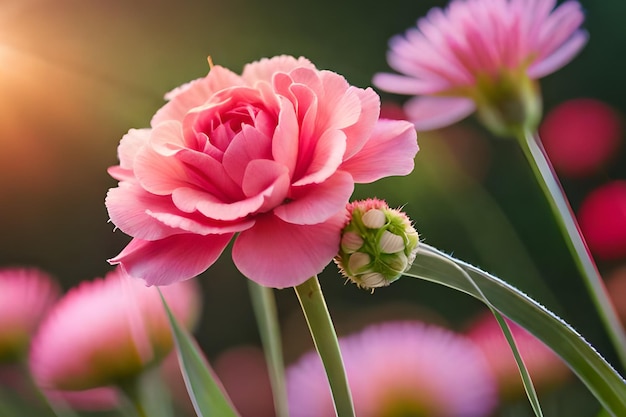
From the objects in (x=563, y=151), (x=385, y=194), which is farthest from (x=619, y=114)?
(x=385, y=194)

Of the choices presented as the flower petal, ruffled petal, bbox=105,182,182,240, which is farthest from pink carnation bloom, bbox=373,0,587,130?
ruffled petal, bbox=105,182,182,240

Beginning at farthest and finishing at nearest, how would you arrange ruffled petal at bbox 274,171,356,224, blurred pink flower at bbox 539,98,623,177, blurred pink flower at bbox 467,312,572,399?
blurred pink flower at bbox 539,98,623,177 → blurred pink flower at bbox 467,312,572,399 → ruffled petal at bbox 274,171,356,224

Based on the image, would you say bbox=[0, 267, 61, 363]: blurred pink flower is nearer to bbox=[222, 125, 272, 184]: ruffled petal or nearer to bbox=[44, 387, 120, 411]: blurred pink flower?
bbox=[44, 387, 120, 411]: blurred pink flower

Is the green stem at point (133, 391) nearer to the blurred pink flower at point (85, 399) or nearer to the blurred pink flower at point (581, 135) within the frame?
the blurred pink flower at point (85, 399)

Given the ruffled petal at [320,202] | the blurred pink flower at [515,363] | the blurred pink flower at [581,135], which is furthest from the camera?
the blurred pink flower at [581,135]

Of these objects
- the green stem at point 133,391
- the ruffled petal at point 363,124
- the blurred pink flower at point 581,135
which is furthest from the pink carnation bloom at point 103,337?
the blurred pink flower at point 581,135
